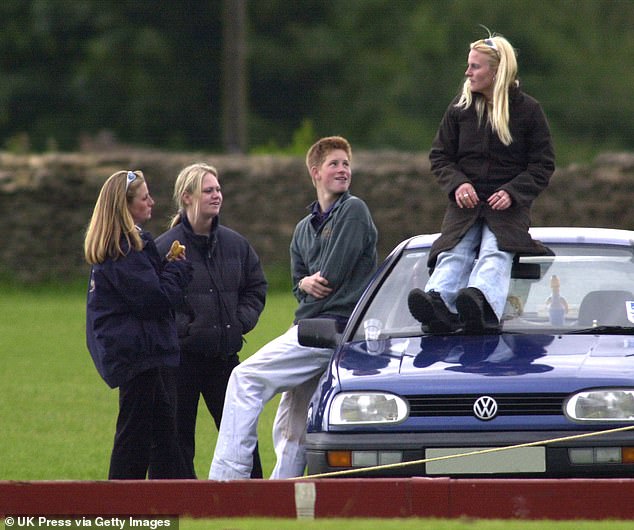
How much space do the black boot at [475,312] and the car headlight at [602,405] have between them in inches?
35.5

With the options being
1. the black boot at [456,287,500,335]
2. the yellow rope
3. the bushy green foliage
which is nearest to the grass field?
the yellow rope

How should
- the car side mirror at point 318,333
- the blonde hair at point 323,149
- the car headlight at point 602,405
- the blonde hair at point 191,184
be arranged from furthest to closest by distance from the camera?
the blonde hair at point 191,184, the blonde hair at point 323,149, the car side mirror at point 318,333, the car headlight at point 602,405

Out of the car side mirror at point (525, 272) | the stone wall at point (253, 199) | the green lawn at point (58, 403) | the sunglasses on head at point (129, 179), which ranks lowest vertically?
the green lawn at point (58, 403)

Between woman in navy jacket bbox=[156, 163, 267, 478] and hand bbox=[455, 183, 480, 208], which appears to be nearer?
hand bbox=[455, 183, 480, 208]

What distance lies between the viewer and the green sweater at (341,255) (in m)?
8.36

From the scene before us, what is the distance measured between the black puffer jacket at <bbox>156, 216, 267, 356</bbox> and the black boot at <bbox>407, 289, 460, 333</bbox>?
145 cm

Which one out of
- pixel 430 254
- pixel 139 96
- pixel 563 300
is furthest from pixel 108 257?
pixel 139 96

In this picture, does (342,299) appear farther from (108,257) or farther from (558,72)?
(558,72)

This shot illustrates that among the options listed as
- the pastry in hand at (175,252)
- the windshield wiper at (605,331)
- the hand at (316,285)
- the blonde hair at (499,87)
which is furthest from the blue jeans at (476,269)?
the pastry in hand at (175,252)

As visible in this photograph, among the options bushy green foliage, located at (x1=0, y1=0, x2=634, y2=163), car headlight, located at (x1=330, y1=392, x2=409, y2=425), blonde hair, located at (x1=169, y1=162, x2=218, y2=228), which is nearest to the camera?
car headlight, located at (x1=330, y1=392, x2=409, y2=425)

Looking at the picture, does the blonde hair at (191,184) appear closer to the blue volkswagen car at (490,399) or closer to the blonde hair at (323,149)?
the blonde hair at (323,149)

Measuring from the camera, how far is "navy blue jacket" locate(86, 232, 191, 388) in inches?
306

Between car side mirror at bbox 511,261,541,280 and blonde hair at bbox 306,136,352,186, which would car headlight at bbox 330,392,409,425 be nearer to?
car side mirror at bbox 511,261,541,280

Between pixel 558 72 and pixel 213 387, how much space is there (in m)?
33.6
